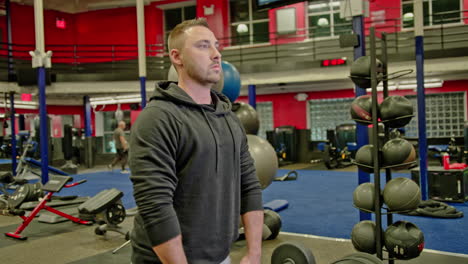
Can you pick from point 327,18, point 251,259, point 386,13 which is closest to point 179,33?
point 251,259

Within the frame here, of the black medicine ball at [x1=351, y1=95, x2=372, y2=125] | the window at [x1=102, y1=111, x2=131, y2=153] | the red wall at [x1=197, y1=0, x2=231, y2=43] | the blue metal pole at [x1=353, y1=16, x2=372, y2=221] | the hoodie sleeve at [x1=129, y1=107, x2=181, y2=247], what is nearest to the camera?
the hoodie sleeve at [x1=129, y1=107, x2=181, y2=247]

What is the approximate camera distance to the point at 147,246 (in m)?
1.23

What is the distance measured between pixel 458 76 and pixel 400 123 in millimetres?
9981

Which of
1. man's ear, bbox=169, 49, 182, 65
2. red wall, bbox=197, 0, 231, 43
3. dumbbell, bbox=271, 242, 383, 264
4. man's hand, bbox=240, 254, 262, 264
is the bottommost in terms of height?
dumbbell, bbox=271, 242, 383, 264

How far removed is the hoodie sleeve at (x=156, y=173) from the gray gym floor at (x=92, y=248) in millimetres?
2582

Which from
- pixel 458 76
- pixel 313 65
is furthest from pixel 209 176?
pixel 458 76

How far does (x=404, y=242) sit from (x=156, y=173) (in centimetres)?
235

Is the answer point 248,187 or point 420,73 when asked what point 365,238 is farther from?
point 420,73

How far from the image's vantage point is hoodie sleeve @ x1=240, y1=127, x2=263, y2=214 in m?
1.45

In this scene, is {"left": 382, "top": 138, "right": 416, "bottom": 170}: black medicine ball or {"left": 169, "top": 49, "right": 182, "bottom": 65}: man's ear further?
{"left": 382, "top": 138, "right": 416, "bottom": 170}: black medicine ball

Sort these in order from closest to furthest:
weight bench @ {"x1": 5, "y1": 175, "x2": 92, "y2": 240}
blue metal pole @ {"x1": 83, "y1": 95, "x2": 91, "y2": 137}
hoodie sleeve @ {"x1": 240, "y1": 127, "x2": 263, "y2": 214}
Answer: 1. hoodie sleeve @ {"x1": 240, "y1": 127, "x2": 263, "y2": 214}
2. weight bench @ {"x1": 5, "y1": 175, "x2": 92, "y2": 240}
3. blue metal pole @ {"x1": 83, "y1": 95, "x2": 91, "y2": 137}

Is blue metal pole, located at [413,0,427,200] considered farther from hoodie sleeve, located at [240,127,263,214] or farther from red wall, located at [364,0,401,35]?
red wall, located at [364,0,401,35]

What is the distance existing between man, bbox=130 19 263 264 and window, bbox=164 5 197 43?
47.1 feet

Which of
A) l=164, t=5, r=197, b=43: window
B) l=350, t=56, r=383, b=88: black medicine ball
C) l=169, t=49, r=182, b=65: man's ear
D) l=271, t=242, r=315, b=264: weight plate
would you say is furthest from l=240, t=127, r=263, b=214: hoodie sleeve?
l=164, t=5, r=197, b=43: window
